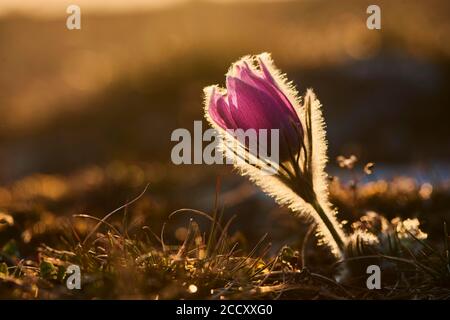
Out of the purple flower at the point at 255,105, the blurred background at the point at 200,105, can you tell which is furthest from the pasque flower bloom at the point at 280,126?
the blurred background at the point at 200,105

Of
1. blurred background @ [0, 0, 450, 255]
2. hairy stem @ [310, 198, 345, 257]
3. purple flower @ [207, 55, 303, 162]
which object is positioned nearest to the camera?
purple flower @ [207, 55, 303, 162]

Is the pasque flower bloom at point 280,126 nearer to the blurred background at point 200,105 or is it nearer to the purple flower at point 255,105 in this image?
the purple flower at point 255,105

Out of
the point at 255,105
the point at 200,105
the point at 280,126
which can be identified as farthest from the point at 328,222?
the point at 200,105

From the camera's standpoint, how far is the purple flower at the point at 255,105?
11.7ft

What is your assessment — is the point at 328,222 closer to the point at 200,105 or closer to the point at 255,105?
the point at 255,105

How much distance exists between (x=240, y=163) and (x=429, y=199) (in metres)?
2.60

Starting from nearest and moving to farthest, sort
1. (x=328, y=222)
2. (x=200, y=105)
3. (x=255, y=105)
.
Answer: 1. (x=255, y=105)
2. (x=328, y=222)
3. (x=200, y=105)

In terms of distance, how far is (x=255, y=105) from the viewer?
3561 millimetres

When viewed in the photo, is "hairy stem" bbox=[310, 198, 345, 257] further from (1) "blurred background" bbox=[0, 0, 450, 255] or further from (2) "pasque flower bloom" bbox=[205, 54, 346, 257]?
(1) "blurred background" bbox=[0, 0, 450, 255]

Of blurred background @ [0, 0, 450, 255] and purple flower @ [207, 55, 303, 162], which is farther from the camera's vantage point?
blurred background @ [0, 0, 450, 255]

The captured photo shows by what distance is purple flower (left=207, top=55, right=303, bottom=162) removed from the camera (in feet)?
11.7

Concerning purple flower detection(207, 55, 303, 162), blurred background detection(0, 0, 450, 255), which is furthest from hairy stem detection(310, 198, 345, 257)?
blurred background detection(0, 0, 450, 255)
